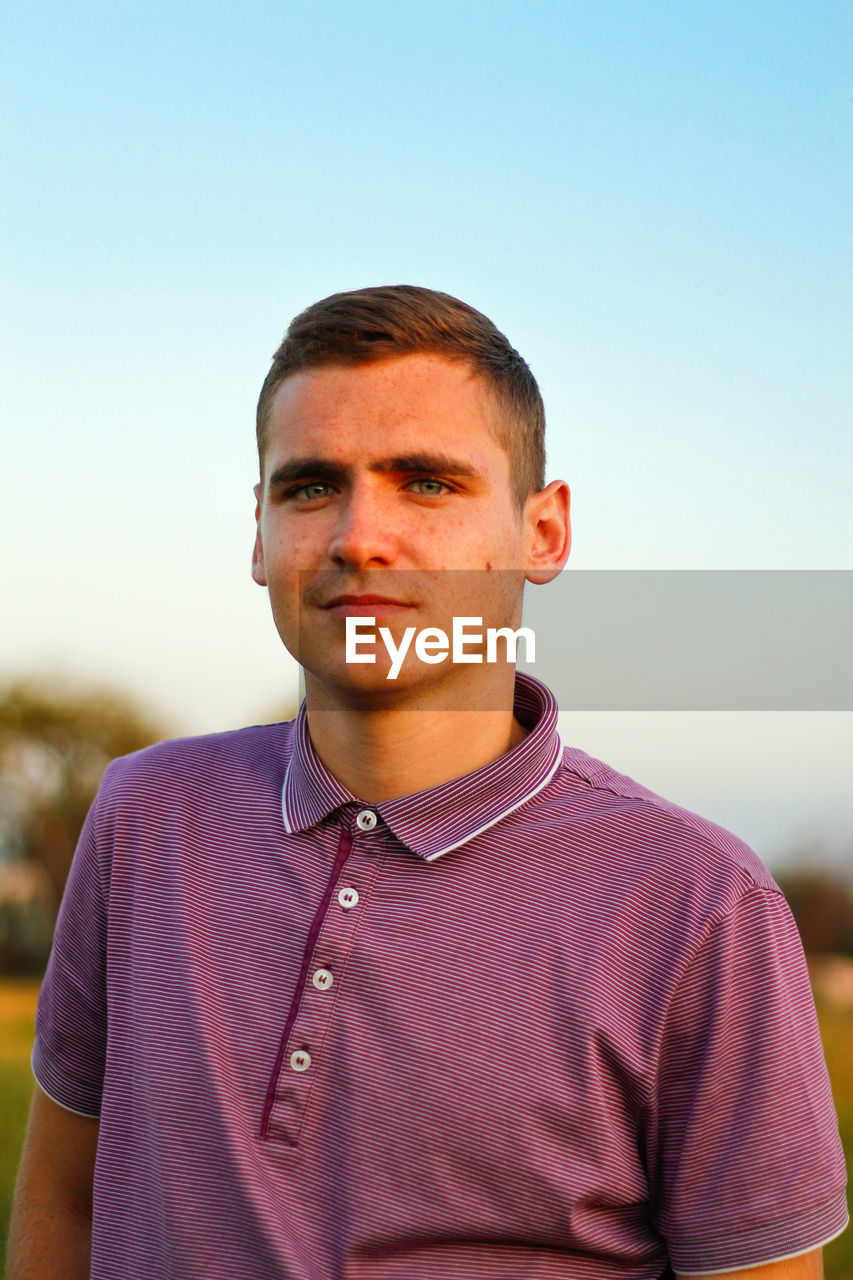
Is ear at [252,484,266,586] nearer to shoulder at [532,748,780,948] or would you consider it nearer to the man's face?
the man's face

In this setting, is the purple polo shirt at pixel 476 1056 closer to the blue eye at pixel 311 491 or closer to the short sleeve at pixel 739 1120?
the short sleeve at pixel 739 1120

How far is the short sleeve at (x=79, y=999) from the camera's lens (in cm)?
178

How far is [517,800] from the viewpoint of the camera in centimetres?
154

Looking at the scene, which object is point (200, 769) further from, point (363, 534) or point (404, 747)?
point (363, 534)

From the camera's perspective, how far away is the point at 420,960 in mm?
1434

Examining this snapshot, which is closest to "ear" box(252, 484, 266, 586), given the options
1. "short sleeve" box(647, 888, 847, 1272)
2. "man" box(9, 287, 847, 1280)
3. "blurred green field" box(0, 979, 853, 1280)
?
"man" box(9, 287, 847, 1280)

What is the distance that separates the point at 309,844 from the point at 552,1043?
0.42 metres

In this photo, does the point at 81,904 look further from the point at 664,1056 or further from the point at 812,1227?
the point at 812,1227

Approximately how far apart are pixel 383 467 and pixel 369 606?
186 mm

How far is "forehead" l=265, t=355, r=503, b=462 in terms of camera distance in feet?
5.01

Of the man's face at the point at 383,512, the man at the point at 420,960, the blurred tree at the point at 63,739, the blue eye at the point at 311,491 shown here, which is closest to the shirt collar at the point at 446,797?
the man at the point at 420,960

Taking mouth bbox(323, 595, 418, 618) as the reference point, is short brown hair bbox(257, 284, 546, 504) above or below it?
above

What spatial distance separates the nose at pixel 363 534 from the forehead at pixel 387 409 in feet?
0.22

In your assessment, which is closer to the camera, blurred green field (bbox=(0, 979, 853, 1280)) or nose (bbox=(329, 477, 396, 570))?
nose (bbox=(329, 477, 396, 570))
